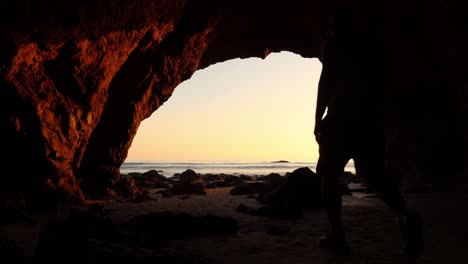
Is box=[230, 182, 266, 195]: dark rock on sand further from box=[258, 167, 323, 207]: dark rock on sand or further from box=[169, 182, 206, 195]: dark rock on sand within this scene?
box=[258, 167, 323, 207]: dark rock on sand

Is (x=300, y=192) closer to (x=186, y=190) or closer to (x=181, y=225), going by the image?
(x=181, y=225)

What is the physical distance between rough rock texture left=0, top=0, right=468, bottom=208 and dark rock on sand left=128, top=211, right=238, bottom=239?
72.8 inches

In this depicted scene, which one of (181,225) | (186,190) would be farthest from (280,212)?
(186,190)

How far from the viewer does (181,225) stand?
12.7ft

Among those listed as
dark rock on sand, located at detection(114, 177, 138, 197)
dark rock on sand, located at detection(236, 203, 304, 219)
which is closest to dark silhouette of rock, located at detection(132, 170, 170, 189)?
dark rock on sand, located at detection(114, 177, 138, 197)

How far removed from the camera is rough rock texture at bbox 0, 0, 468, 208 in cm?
577

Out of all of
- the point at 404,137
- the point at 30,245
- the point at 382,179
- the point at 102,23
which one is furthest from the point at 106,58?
the point at 404,137

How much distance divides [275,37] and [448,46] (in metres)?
7.14

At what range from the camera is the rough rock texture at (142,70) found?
227 inches

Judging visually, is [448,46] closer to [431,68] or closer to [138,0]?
[431,68]

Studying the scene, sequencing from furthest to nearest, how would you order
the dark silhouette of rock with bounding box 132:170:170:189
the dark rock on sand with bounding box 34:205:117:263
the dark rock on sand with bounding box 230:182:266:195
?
the dark silhouette of rock with bounding box 132:170:170:189
the dark rock on sand with bounding box 230:182:266:195
the dark rock on sand with bounding box 34:205:117:263

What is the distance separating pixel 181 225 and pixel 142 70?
21.3 feet

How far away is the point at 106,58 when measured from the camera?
745 centimetres

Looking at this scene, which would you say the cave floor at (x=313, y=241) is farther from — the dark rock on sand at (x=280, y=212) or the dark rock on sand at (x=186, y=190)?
the dark rock on sand at (x=186, y=190)
